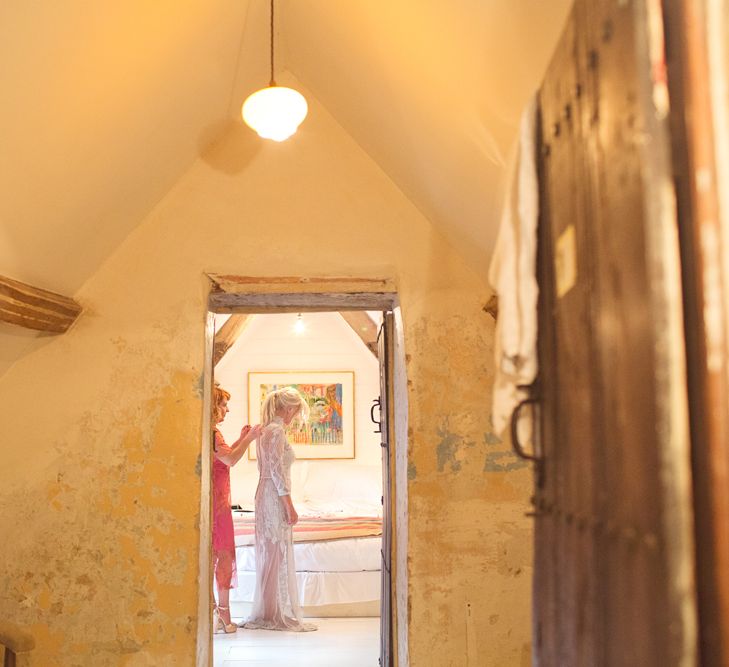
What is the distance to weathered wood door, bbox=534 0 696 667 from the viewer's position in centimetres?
88

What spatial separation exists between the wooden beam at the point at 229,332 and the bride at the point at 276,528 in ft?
6.69

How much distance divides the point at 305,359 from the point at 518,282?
6.63 meters

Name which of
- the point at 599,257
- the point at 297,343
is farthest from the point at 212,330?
the point at 297,343

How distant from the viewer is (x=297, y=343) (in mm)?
7973

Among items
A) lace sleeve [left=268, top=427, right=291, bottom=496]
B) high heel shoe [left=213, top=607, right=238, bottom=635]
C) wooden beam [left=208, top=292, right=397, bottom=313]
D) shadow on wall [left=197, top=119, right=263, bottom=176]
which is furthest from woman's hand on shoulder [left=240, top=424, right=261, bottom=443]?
shadow on wall [left=197, top=119, right=263, bottom=176]

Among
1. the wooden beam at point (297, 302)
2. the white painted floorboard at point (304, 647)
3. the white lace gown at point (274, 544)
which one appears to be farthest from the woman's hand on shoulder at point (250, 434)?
the wooden beam at point (297, 302)

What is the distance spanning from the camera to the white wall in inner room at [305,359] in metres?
7.92

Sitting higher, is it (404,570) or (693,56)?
(693,56)

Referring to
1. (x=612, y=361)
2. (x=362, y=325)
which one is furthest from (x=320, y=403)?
(x=612, y=361)

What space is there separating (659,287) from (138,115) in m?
2.04

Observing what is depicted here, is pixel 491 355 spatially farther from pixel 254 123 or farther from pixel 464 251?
pixel 254 123

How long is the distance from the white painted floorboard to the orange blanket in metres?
0.64

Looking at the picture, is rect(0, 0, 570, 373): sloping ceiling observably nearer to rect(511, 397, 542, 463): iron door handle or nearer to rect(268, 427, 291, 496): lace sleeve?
rect(511, 397, 542, 463): iron door handle

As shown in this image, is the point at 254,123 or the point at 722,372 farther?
the point at 254,123
